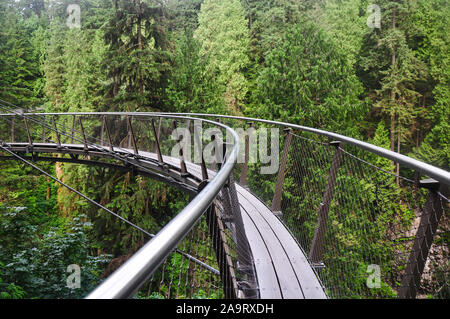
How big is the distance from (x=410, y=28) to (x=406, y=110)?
18.5ft

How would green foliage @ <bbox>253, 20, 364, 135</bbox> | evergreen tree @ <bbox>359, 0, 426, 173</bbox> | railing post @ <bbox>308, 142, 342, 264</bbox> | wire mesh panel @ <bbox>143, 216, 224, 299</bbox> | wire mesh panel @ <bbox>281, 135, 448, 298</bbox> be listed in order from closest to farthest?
1. wire mesh panel @ <bbox>143, 216, 224, 299</bbox>
2. wire mesh panel @ <bbox>281, 135, 448, 298</bbox>
3. railing post @ <bbox>308, 142, 342, 264</bbox>
4. green foliage @ <bbox>253, 20, 364, 135</bbox>
5. evergreen tree @ <bbox>359, 0, 426, 173</bbox>

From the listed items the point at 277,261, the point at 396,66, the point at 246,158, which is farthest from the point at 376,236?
the point at 396,66

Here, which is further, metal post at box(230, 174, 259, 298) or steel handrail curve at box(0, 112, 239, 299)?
metal post at box(230, 174, 259, 298)

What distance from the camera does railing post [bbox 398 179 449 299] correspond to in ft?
4.77

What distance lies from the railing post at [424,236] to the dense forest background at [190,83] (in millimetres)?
5345

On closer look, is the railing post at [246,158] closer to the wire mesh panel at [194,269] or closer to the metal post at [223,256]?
the wire mesh panel at [194,269]

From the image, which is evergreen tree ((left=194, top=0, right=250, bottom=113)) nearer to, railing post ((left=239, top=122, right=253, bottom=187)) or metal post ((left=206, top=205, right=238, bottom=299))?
railing post ((left=239, top=122, right=253, bottom=187))

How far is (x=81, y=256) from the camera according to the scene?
730cm

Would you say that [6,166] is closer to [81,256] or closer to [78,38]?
[78,38]

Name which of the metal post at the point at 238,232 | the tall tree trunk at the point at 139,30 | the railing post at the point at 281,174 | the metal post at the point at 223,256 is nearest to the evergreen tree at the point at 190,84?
the tall tree trunk at the point at 139,30

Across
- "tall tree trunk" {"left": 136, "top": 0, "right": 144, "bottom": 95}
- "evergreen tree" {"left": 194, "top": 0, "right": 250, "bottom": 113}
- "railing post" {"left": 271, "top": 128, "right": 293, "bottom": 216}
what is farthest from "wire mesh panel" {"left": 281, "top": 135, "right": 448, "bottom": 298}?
"evergreen tree" {"left": 194, "top": 0, "right": 250, "bottom": 113}

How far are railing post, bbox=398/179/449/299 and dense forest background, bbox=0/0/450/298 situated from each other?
5345 millimetres

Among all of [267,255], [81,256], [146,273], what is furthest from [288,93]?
[146,273]

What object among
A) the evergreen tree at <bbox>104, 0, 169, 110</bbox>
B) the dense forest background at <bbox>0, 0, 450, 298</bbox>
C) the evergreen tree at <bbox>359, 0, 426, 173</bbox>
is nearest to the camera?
the dense forest background at <bbox>0, 0, 450, 298</bbox>
